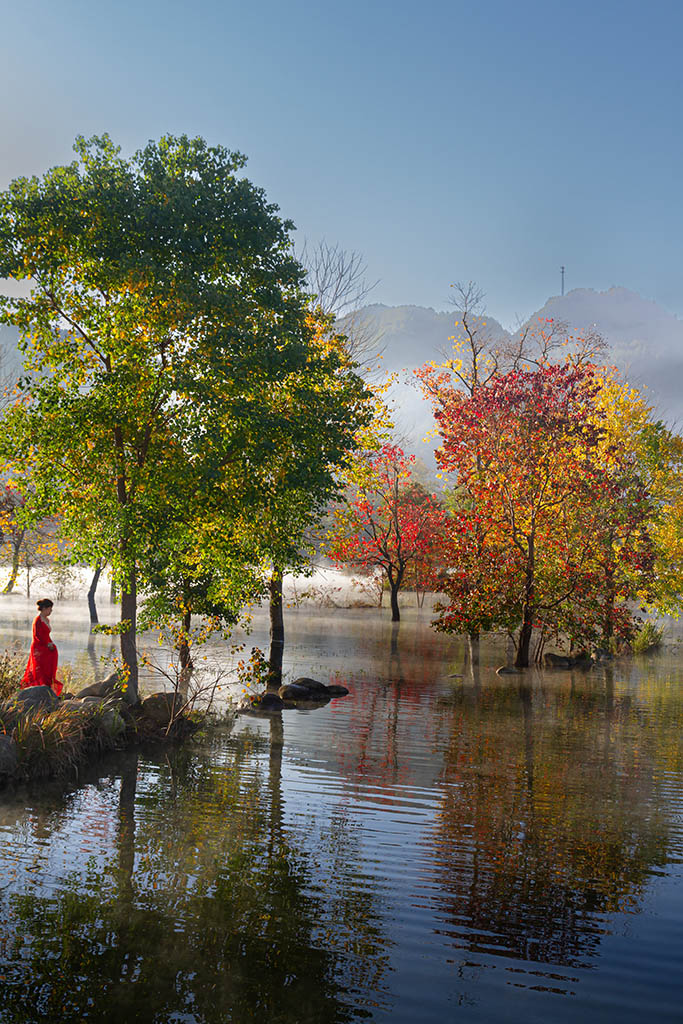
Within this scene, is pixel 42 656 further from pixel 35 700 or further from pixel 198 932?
pixel 198 932

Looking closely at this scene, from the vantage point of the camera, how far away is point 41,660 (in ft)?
50.8

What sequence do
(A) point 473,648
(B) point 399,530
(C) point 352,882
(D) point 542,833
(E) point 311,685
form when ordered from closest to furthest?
(C) point 352,882 → (D) point 542,833 → (E) point 311,685 → (A) point 473,648 → (B) point 399,530

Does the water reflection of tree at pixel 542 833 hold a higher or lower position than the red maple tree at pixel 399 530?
lower

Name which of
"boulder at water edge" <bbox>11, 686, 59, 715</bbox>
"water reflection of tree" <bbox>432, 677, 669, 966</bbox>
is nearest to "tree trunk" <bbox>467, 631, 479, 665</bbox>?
"water reflection of tree" <bbox>432, 677, 669, 966</bbox>

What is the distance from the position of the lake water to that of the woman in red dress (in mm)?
2425

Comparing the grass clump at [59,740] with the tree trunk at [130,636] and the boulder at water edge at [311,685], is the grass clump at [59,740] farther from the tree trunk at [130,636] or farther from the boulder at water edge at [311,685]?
the boulder at water edge at [311,685]

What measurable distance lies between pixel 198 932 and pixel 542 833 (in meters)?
5.45

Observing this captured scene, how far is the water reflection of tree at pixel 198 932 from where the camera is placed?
6168 mm

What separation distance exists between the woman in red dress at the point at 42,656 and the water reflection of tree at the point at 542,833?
800 centimetres

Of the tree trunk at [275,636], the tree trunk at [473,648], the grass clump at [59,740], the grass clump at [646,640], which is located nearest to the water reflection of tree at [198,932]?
the grass clump at [59,740]

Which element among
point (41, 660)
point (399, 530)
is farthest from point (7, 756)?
point (399, 530)

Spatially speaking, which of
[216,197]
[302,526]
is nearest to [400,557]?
[302,526]

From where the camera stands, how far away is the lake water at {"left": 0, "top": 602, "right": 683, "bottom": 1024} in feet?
20.9

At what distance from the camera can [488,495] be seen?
28.9 m
